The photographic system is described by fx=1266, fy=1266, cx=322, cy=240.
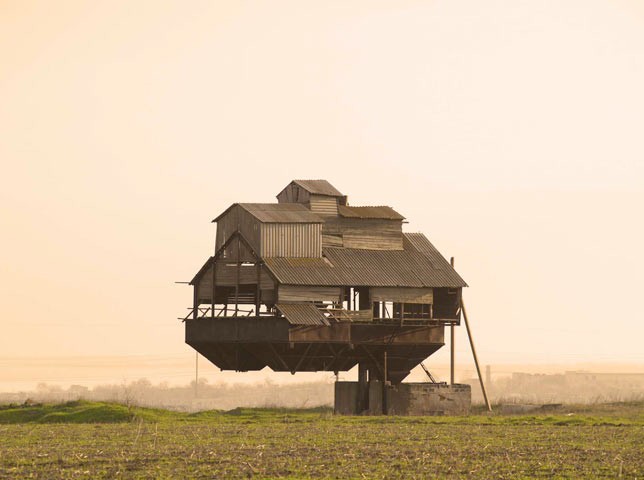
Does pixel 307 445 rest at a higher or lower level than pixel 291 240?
lower

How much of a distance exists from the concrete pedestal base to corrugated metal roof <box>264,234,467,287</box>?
5.62m

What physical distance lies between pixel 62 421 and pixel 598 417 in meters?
25.3

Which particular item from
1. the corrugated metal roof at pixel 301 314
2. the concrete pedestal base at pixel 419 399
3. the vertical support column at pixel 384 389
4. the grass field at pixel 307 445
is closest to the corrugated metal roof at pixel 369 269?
the corrugated metal roof at pixel 301 314

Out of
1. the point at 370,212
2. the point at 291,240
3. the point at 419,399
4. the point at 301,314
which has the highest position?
the point at 370,212

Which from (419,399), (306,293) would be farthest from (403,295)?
(306,293)

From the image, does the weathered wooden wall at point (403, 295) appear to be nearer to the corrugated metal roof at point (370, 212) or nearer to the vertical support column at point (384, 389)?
the vertical support column at point (384, 389)

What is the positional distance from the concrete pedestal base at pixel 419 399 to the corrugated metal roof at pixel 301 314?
644cm

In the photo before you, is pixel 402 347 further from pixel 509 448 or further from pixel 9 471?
pixel 9 471

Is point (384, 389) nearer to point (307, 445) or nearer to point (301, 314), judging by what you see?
point (301, 314)

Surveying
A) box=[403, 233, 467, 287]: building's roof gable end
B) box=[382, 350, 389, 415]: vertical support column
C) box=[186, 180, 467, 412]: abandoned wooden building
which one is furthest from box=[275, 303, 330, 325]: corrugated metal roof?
box=[403, 233, 467, 287]: building's roof gable end

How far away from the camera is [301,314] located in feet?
212

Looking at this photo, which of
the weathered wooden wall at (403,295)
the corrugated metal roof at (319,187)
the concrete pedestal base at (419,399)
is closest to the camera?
the concrete pedestal base at (419,399)

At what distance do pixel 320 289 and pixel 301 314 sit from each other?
2.29 metres

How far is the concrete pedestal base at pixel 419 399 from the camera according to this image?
220ft
